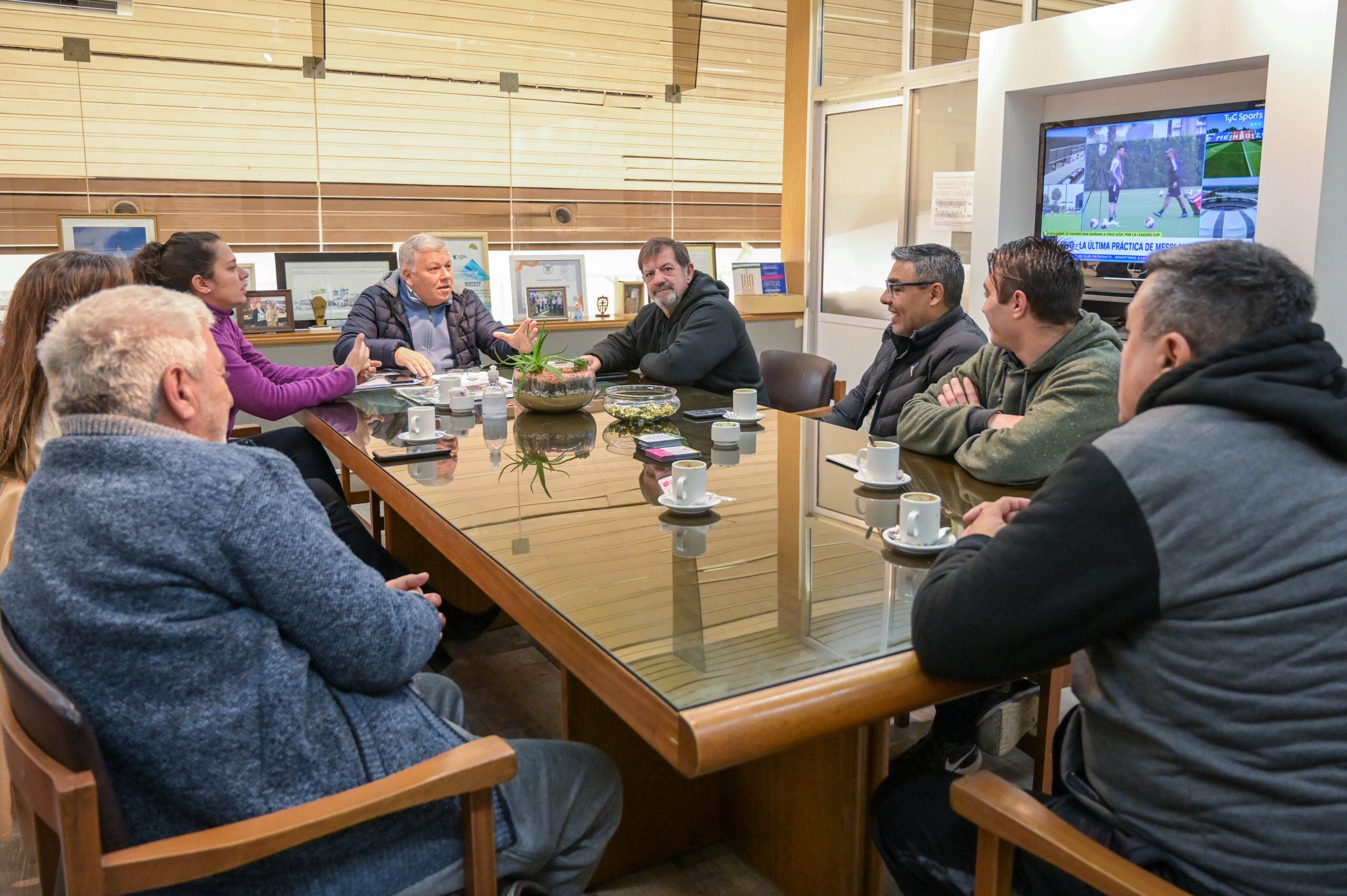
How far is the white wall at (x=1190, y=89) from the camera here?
12.1 feet

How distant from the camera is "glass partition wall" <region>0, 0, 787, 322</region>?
548 centimetres

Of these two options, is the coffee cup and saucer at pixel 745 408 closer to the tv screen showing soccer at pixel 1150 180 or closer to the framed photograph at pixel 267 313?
the tv screen showing soccer at pixel 1150 180

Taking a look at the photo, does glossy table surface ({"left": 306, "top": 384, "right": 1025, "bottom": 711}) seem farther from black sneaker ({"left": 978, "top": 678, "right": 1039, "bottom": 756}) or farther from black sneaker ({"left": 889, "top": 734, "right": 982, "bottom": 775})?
black sneaker ({"left": 889, "top": 734, "right": 982, "bottom": 775})

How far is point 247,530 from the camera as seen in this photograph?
4.24ft

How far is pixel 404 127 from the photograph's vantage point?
622cm

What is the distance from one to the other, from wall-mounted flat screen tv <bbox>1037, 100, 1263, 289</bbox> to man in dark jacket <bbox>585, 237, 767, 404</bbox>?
1.77 meters

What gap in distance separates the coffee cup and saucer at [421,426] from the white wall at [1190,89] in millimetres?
2929

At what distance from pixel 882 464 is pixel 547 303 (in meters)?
4.53

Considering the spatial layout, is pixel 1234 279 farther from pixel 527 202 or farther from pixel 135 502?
pixel 527 202

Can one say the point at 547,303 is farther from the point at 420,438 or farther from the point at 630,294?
the point at 420,438

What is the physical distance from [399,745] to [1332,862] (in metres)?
1.15

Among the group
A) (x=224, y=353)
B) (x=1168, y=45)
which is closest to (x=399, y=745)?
(x=224, y=353)

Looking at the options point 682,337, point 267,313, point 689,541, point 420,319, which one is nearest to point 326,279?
point 267,313

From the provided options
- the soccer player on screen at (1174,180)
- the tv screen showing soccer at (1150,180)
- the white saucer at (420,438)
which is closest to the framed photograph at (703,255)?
the tv screen showing soccer at (1150,180)
